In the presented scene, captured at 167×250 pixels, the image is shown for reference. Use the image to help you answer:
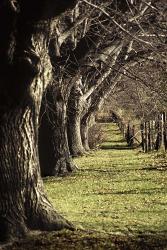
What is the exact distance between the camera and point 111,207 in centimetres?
1294

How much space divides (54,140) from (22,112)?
10.4m

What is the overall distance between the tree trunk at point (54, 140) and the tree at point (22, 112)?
971cm

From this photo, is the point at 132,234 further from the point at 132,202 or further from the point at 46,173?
the point at 46,173

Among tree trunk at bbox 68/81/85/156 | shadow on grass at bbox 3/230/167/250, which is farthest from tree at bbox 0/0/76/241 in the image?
tree trunk at bbox 68/81/85/156

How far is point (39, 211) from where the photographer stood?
9.47 metres

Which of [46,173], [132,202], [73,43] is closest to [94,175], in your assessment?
[46,173]

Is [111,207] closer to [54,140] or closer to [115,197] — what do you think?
[115,197]

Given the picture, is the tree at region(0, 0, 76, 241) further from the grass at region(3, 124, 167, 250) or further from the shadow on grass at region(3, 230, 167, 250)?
the grass at region(3, 124, 167, 250)

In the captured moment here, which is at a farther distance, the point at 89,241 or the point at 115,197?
the point at 115,197

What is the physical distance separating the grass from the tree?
41 centimetres

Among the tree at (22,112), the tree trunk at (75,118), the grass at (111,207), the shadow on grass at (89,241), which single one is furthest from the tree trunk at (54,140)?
the shadow on grass at (89,241)

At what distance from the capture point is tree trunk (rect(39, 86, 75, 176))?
769 inches

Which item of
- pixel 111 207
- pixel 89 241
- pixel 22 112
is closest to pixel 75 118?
pixel 111 207

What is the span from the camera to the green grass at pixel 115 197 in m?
10.7
